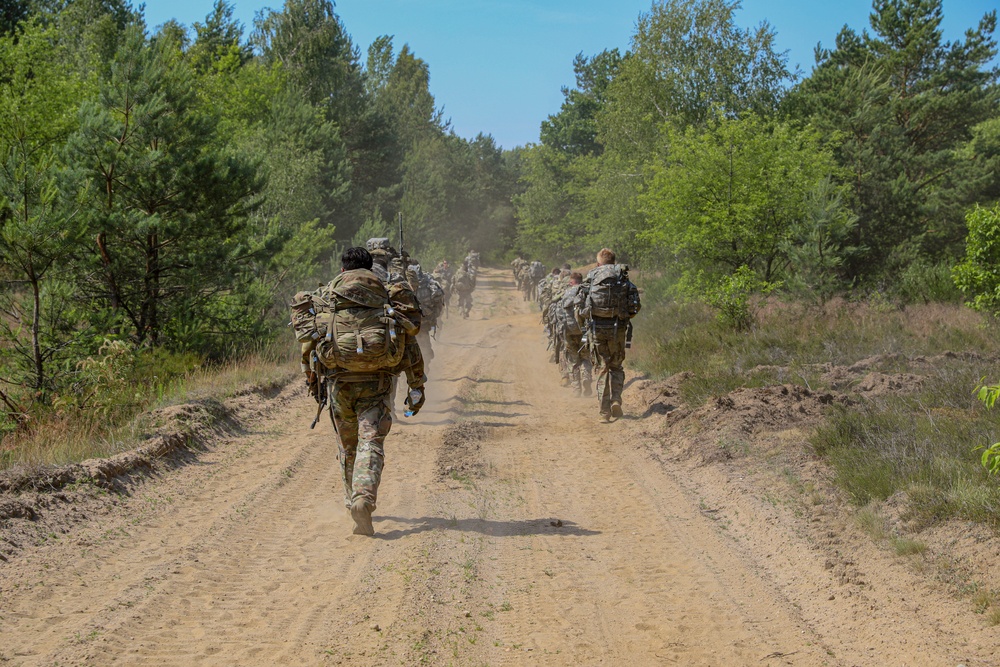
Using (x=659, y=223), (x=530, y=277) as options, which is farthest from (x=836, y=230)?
(x=530, y=277)

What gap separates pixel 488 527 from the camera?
20.9 feet

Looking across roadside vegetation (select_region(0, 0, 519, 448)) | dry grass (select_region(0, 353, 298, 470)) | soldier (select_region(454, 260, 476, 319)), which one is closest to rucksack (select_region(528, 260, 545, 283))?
soldier (select_region(454, 260, 476, 319))

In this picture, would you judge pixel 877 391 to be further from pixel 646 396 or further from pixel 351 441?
pixel 351 441

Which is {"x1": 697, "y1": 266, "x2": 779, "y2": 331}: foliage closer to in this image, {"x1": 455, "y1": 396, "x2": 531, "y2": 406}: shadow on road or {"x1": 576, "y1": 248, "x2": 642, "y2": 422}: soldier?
{"x1": 455, "y1": 396, "x2": 531, "y2": 406}: shadow on road

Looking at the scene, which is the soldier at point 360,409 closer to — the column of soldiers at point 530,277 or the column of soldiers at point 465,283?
the column of soldiers at point 465,283

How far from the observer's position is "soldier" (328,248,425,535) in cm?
605

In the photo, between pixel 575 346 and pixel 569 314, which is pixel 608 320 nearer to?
pixel 569 314

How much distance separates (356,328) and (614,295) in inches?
218

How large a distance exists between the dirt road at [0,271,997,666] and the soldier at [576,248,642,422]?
272 cm

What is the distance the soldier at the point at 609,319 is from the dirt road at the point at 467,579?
8.92 ft

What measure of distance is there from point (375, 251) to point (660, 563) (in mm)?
5257

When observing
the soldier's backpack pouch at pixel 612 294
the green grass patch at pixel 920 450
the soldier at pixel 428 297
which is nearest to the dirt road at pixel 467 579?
the green grass patch at pixel 920 450

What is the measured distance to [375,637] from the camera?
14.1 ft

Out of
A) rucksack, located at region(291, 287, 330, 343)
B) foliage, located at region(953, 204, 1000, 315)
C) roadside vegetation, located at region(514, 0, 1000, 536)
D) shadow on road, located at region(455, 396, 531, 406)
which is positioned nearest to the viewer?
rucksack, located at region(291, 287, 330, 343)
